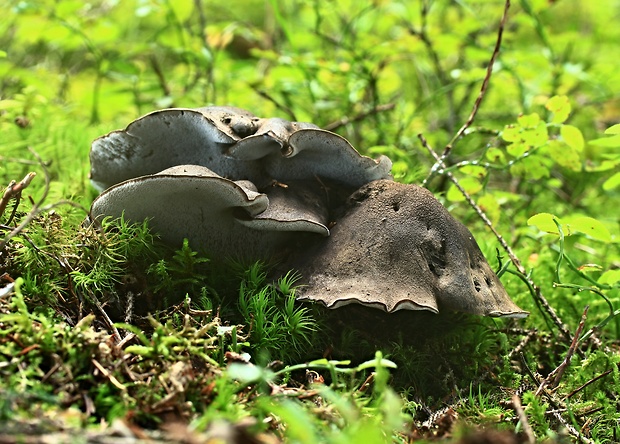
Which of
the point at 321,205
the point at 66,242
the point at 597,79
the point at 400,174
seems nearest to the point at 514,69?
the point at 597,79

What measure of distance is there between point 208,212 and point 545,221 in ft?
5.31

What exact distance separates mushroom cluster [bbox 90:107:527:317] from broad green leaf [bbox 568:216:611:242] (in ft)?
1.56

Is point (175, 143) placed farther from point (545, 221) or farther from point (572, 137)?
point (572, 137)

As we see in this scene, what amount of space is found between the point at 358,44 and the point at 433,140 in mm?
1326

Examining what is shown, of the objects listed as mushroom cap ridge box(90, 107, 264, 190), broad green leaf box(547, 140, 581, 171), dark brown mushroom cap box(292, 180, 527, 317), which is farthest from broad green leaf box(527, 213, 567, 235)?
mushroom cap ridge box(90, 107, 264, 190)

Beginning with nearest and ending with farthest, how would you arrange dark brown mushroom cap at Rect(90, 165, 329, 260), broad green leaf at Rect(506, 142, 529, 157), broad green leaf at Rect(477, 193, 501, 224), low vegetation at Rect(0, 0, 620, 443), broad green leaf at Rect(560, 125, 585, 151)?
low vegetation at Rect(0, 0, 620, 443) → dark brown mushroom cap at Rect(90, 165, 329, 260) → broad green leaf at Rect(560, 125, 585, 151) → broad green leaf at Rect(506, 142, 529, 157) → broad green leaf at Rect(477, 193, 501, 224)

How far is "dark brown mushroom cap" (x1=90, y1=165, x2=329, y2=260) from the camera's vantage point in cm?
220

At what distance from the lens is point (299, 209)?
2.46m

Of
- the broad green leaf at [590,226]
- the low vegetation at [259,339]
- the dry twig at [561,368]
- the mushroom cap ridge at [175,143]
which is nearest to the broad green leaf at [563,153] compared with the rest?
the low vegetation at [259,339]

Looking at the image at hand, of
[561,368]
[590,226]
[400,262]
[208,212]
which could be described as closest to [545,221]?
[590,226]

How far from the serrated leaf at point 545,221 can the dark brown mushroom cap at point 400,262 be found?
30 cm

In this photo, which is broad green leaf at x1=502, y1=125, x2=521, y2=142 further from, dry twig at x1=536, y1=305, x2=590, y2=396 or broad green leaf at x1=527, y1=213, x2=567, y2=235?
dry twig at x1=536, y1=305, x2=590, y2=396

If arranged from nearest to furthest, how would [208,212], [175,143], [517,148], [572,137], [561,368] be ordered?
[561,368]
[208,212]
[175,143]
[572,137]
[517,148]

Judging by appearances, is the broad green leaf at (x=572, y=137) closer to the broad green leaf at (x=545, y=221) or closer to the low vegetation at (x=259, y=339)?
the low vegetation at (x=259, y=339)
